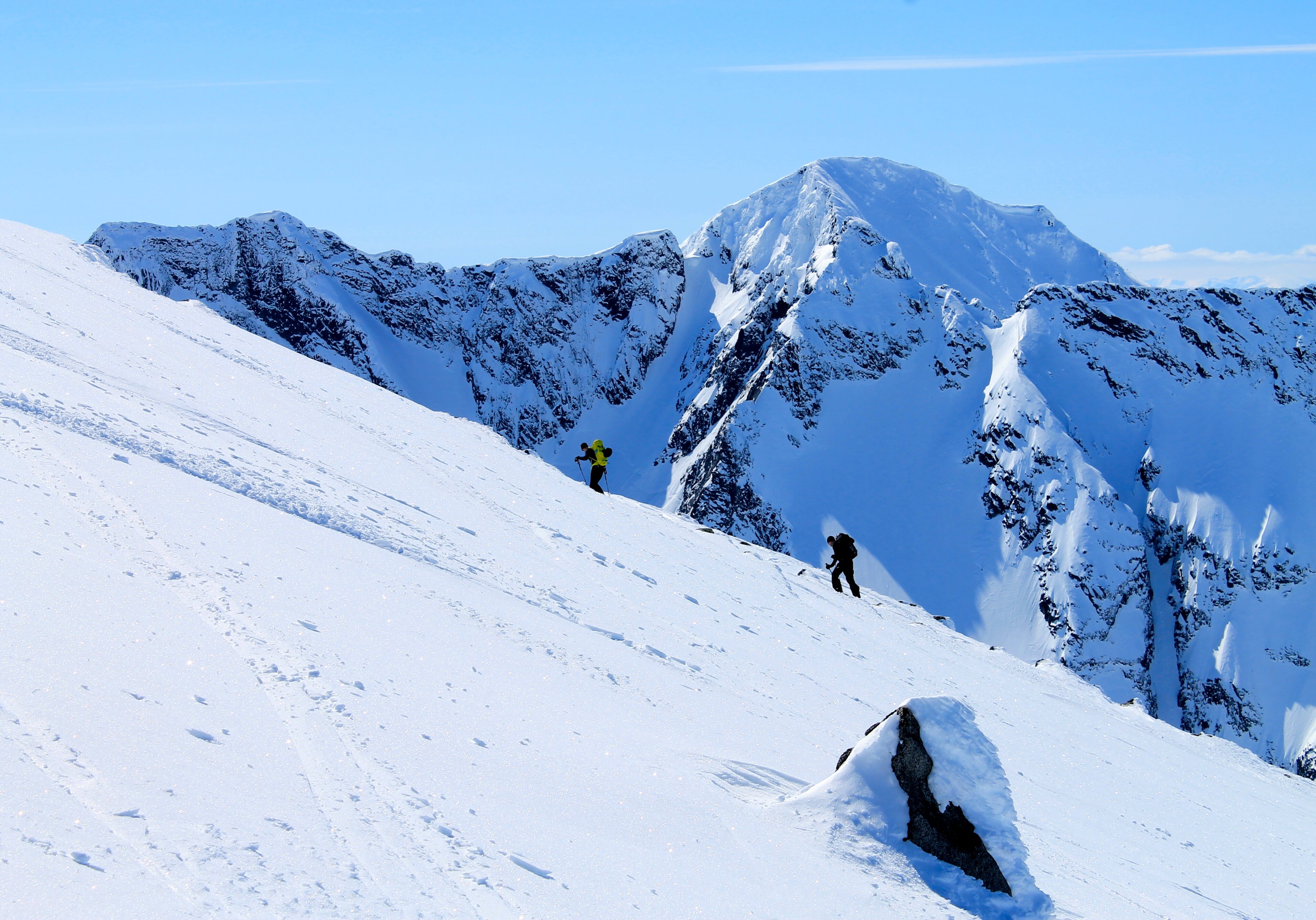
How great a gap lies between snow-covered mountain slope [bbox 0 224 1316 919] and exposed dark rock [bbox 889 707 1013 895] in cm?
5

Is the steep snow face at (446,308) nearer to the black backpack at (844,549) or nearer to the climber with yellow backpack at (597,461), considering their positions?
the climber with yellow backpack at (597,461)

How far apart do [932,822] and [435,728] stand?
3966 millimetres

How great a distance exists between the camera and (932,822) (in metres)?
6.96

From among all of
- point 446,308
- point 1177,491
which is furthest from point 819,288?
point 446,308

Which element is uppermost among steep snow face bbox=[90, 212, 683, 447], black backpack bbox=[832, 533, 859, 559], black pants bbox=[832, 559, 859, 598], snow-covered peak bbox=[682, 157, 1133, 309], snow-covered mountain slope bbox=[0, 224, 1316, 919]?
snow-covered peak bbox=[682, 157, 1133, 309]

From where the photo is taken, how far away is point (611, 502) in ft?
74.5

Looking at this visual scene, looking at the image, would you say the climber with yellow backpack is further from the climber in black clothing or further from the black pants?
the black pants

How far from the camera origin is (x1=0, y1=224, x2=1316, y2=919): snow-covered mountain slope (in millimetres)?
4609

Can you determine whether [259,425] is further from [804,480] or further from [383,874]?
[804,480]

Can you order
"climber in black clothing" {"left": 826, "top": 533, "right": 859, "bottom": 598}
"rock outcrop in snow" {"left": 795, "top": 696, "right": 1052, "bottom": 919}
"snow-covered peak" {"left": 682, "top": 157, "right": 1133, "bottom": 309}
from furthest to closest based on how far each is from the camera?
"snow-covered peak" {"left": 682, "top": 157, "right": 1133, "bottom": 309}, "climber in black clothing" {"left": 826, "top": 533, "right": 859, "bottom": 598}, "rock outcrop in snow" {"left": 795, "top": 696, "right": 1052, "bottom": 919}

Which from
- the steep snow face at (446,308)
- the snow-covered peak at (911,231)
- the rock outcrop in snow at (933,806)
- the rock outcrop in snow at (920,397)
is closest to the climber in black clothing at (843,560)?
the rock outcrop in snow at (933,806)

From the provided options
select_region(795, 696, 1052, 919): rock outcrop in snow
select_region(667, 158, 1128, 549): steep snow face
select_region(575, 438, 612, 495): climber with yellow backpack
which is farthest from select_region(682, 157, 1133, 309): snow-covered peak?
select_region(795, 696, 1052, 919): rock outcrop in snow

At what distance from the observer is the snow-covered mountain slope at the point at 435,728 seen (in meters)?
4.61

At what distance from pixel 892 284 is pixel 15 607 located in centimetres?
15695
